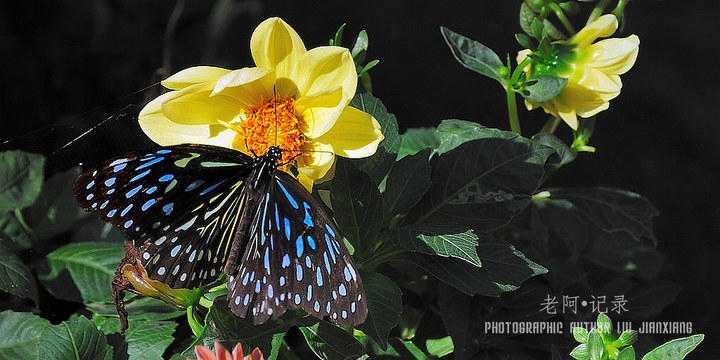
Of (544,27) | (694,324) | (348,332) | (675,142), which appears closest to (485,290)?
(348,332)

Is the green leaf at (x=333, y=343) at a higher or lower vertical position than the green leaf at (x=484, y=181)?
lower

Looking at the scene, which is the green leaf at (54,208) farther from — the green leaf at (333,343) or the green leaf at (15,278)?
the green leaf at (333,343)

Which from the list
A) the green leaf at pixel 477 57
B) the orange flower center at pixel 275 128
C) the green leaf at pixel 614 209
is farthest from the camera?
the green leaf at pixel 614 209

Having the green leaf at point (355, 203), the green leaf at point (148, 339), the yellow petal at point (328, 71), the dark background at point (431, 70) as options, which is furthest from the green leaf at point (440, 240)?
the dark background at point (431, 70)

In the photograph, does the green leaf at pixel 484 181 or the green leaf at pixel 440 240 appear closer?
the green leaf at pixel 440 240

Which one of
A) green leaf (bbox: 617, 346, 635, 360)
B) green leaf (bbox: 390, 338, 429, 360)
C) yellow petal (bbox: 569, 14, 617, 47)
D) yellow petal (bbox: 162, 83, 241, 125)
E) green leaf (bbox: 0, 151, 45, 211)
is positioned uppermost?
yellow petal (bbox: 569, 14, 617, 47)

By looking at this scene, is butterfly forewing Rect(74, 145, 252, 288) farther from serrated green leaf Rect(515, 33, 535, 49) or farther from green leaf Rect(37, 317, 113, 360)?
serrated green leaf Rect(515, 33, 535, 49)

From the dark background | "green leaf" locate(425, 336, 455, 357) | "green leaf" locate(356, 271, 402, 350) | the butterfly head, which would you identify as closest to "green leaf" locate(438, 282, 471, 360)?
"green leaf" locate(425, 336, 455, 357)
